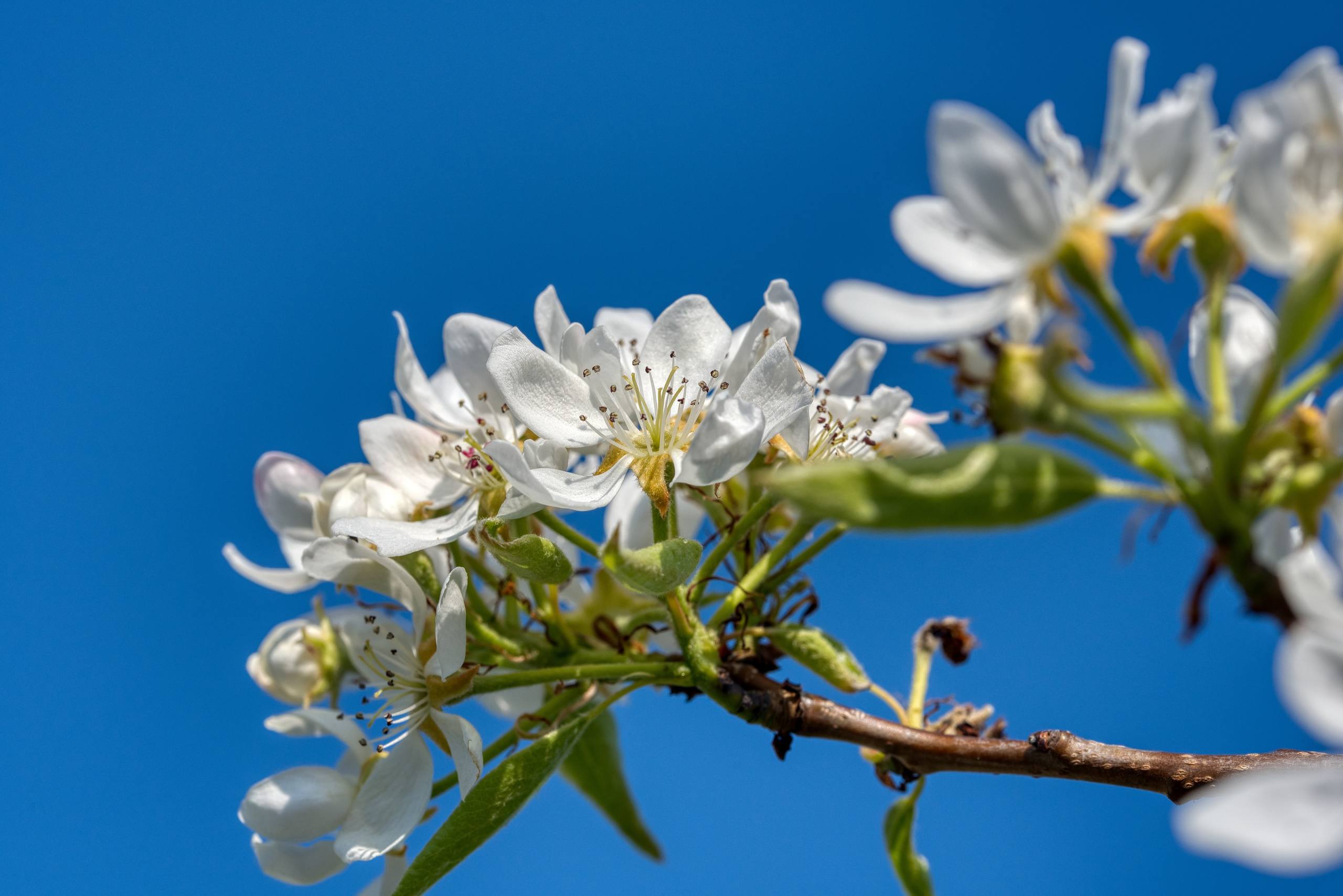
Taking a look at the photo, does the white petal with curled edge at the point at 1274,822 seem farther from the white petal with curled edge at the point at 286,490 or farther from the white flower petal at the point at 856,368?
the white petal with curled edge at the point at 286,490

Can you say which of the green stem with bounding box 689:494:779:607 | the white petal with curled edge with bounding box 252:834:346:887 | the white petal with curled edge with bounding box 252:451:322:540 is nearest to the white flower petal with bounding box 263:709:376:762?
the white petal with curled edge with bounding box 252:834:346:887

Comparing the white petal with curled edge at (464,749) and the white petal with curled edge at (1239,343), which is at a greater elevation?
the white petal with curled edge at (464,749)

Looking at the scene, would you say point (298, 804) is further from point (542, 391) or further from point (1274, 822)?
point (1274, 822)

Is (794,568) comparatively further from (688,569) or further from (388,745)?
(388,745)

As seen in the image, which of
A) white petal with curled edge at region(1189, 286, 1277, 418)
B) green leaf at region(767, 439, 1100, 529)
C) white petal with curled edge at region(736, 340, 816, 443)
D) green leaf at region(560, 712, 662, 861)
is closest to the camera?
green leaf at region(767, 439, 1100, 529)

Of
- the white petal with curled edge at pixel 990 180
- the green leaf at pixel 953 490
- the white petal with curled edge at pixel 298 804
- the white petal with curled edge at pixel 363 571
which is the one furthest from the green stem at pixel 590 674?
the white petal with curled edge at pixel 990 180

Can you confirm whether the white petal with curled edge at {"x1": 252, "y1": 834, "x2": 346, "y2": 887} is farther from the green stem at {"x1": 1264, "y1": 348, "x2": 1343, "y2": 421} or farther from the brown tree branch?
the green stem at {"x1": 1264, "y1": 348, "x2": 1343, "y2": 421}
